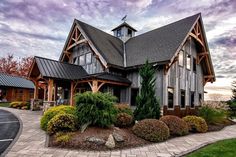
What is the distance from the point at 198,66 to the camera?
17719mm

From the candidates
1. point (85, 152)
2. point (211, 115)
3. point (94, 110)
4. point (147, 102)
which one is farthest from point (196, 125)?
point (85, 152)

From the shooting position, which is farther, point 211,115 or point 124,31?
point 124,31

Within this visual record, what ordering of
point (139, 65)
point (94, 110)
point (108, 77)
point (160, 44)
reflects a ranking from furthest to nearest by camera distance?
point (160, 44), point (139, 65), point (108, 77), point (94, 110)

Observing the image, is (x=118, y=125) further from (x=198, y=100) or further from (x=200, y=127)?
(x=198, y=100)

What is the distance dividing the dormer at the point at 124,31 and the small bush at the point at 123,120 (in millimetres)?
12925

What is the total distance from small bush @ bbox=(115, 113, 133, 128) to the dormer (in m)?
12.9

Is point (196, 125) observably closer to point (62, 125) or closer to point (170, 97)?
point (170, 97)

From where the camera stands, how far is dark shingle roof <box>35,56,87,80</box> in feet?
44.8

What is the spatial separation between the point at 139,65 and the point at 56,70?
668 centimetres

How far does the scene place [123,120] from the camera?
379 inches

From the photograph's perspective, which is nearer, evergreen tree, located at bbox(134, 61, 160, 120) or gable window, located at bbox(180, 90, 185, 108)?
evergreen tree, located at bbox(134, 61, 160, 120)

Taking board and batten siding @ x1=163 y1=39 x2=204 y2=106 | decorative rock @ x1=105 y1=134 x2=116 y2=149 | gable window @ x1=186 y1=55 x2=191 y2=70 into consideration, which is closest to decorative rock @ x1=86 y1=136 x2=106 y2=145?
decorative rock @ x1=105 y1=134 x2=116 y2=149

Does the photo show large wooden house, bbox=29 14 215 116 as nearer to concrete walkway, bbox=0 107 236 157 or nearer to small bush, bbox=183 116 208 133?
small bush, bbox=183 116 208 133

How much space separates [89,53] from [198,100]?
11.4 m
